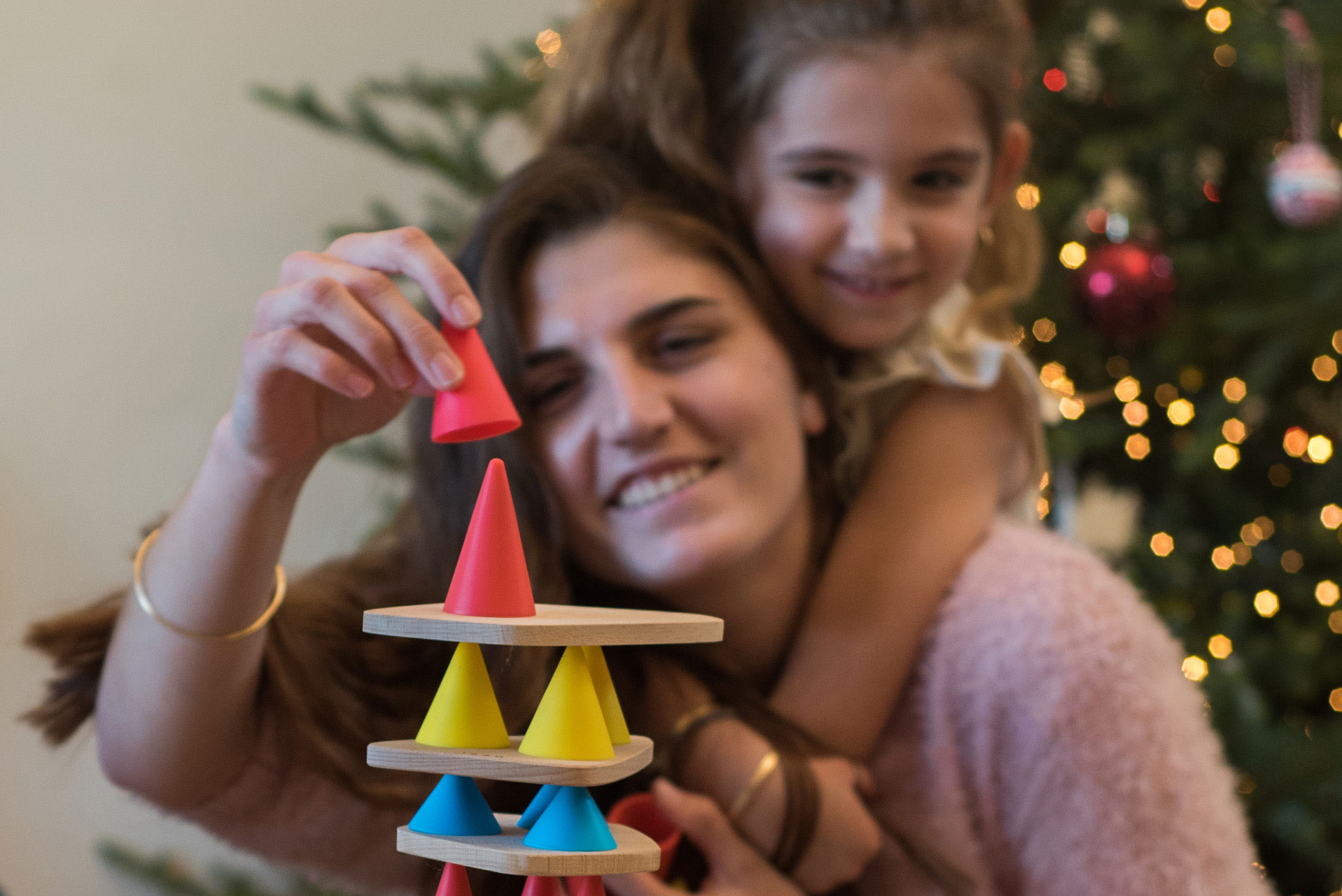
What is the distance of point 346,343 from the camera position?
0.45 m

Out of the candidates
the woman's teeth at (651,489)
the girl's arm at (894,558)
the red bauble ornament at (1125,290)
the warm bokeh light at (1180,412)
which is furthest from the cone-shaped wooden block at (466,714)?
the warm bokeh light at (1180,412)

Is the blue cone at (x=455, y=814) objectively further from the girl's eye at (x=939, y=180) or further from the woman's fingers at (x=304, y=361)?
the girl's eye at (x=939, y=180)

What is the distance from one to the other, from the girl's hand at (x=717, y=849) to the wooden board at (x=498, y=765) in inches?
13.8

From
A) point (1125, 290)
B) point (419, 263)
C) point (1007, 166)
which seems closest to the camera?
point (419, 263)

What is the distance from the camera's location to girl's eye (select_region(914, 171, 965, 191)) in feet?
2.97

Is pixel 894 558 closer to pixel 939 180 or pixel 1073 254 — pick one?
pixel 939 180

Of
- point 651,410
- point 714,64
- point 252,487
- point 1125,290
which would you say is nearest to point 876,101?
point 714,64

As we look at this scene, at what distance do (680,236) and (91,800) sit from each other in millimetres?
539

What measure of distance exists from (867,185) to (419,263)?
0.54 metres

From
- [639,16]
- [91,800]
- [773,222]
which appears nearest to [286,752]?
[91,800]

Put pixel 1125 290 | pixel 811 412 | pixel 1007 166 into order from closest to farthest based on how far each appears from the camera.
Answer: pixel 811 412
pixel 1007 166
pixel 1125 290

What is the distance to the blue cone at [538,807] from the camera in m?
0.38

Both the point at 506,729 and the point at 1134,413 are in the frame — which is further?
the point at 1134,413

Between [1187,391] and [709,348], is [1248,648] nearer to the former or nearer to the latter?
[1187,391]
